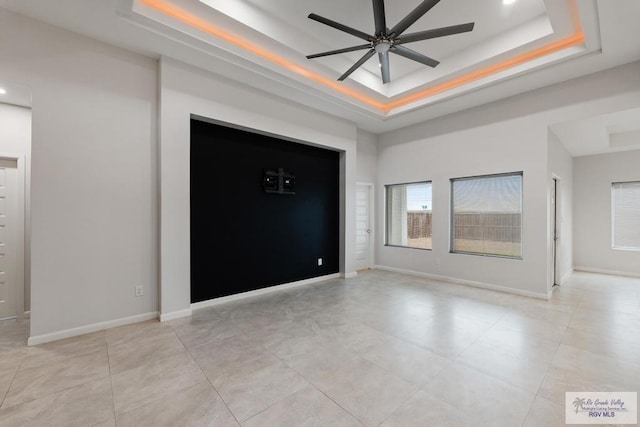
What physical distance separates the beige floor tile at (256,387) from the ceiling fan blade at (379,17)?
11.4ft

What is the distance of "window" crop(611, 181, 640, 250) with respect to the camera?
573 centimetres

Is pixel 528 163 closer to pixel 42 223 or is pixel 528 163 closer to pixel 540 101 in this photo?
pixel 540 101

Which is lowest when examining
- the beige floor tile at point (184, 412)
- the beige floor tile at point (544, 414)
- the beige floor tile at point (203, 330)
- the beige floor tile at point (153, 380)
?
the beige floor tile at point (203, 330)

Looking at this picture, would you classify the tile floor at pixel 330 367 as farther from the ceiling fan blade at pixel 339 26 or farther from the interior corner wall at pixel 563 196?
the ceiling fan blade at pixel 339 26

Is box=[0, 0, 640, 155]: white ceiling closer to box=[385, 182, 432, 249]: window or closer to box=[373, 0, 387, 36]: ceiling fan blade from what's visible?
box=[373, 0, 387, 36]: ceiling fan blade

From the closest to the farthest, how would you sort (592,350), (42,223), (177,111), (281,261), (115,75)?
(592,350) → (42,223) → (115,75) → (177,111) → (281,261)

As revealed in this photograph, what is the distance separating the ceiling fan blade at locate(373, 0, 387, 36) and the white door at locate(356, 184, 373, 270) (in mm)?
3893

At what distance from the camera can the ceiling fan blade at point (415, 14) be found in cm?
239

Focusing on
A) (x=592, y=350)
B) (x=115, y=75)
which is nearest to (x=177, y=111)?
(x=115, y=75)

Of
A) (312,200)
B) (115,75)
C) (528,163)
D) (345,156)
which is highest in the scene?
(115,75)

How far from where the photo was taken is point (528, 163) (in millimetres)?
4531

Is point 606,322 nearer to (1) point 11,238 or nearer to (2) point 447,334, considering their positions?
(2) point 447,334

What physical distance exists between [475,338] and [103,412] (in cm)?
341

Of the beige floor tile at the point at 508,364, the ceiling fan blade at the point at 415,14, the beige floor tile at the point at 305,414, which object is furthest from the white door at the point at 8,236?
the beige floor tile at the point at 508,364
